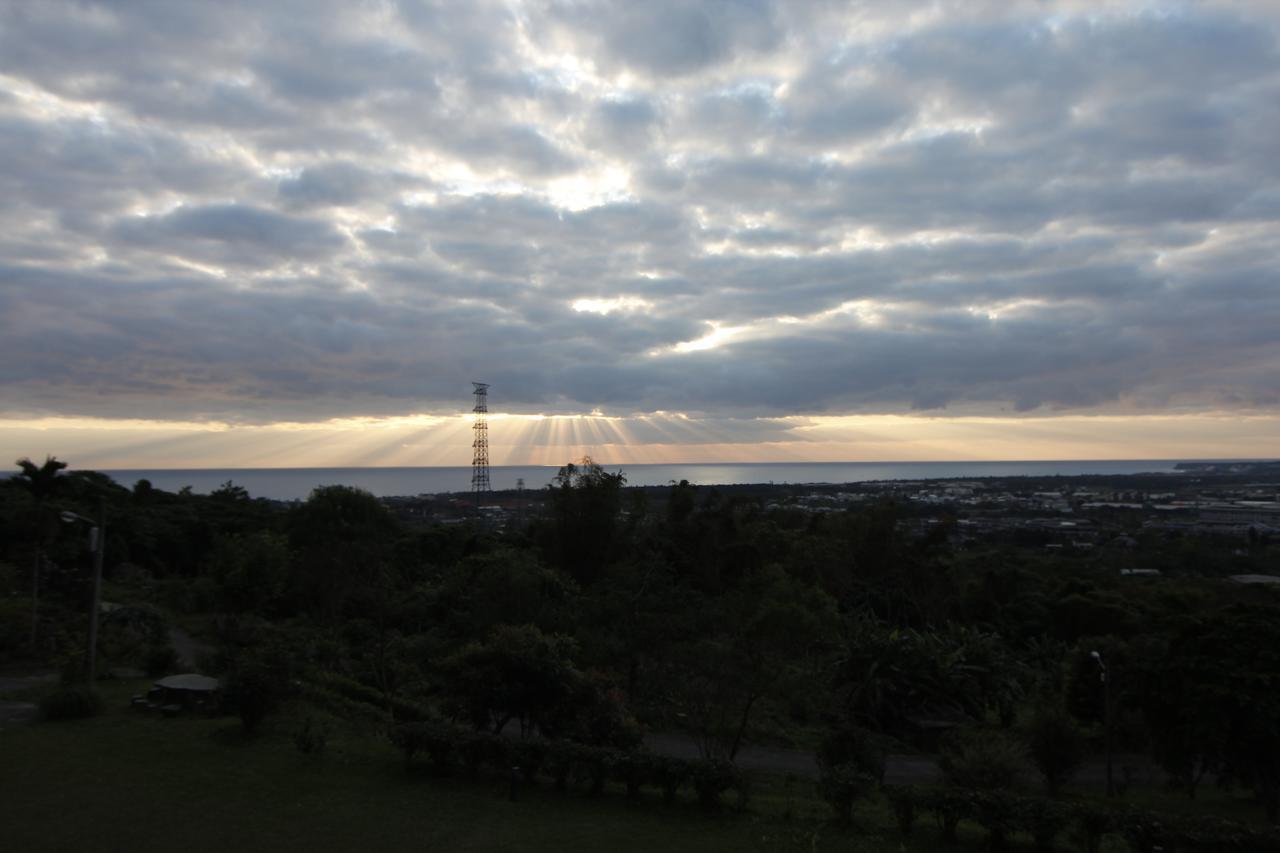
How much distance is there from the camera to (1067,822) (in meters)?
9.41

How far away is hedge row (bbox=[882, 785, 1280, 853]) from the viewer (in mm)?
8844

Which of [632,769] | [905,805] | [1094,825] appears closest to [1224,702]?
[1094,825]

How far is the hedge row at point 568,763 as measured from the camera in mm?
10727

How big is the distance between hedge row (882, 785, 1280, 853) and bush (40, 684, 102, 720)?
13296 millimetres

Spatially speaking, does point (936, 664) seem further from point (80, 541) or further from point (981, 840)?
point (80, 541)

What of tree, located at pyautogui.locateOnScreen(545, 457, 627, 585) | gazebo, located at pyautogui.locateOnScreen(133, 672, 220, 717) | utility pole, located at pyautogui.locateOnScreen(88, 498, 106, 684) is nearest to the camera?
gazebo, located at pyautogui.locateOnScreen(133, 672, 220, 717)

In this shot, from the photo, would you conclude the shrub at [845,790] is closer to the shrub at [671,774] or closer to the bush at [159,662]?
the shrub at [671,774]

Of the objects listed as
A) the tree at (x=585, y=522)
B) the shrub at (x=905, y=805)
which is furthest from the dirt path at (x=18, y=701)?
the tree at (x=585, y=522)

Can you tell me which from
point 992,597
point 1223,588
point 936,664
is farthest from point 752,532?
point 1223,588

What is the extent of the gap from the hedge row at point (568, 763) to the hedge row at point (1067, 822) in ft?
7.69

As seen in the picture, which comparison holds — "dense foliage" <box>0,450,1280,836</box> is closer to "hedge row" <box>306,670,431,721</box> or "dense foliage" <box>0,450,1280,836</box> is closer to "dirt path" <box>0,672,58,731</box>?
"hedge row" <box>306,670,431,721</box>

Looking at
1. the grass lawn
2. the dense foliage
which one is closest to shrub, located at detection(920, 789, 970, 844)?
the dense foliage

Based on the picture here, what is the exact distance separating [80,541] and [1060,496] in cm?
14408

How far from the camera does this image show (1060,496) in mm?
136000
